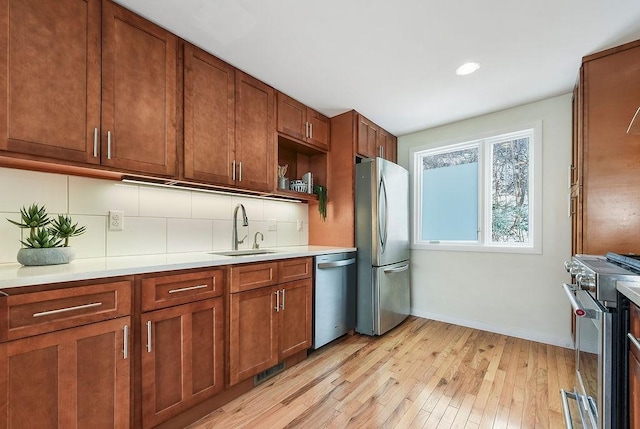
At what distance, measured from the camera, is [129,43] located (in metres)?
1.57

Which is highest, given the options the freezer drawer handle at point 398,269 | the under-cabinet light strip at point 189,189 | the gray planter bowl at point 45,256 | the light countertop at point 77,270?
the under-cabinet light strip at point 189,189

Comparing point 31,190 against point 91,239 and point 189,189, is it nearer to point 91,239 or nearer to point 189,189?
point 91,239

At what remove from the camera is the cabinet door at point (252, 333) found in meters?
1.72

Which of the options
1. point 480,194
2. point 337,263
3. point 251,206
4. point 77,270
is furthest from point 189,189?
point 480,194

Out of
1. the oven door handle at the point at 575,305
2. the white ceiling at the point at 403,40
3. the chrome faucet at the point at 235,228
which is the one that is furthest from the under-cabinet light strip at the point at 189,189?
the oven door handle at the point at 575,305

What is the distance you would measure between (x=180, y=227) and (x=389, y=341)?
6.99 ft

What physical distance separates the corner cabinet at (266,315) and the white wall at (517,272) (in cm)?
180

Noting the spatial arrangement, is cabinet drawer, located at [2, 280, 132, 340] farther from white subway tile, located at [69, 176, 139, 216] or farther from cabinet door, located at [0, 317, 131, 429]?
white subway tile, located at [69, 176, 139, 216]

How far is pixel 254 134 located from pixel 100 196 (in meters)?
1.11

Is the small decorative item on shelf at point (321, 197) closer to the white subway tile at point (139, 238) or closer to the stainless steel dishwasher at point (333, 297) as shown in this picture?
the stainless steel dishwasher at point (333, 297)

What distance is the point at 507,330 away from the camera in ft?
9.20

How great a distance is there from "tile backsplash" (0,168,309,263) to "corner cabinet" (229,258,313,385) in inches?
24.5

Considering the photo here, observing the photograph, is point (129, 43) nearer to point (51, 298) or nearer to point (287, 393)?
point (51, 298)

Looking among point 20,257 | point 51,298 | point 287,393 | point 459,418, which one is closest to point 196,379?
point 287,393
